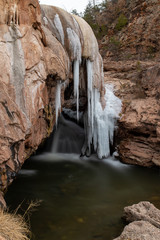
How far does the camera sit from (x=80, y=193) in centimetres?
597

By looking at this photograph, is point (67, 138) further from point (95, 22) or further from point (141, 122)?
point (95, 22)

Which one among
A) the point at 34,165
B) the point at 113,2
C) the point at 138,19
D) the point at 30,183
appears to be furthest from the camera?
the point at 113,2

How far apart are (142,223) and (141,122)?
521 cm

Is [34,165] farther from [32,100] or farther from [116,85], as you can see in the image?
[116,85]

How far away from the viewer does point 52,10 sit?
677 centimetres

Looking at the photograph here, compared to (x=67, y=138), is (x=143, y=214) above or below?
below

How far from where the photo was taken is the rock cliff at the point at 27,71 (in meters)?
4.11

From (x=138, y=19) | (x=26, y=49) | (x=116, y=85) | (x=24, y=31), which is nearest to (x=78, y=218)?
(x=26, y=49)

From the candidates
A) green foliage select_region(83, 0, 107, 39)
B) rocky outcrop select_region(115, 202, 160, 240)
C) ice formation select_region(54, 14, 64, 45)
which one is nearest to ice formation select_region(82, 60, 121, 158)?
ice formation select_region(54, 14, 64, 45)

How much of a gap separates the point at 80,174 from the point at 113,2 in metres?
22.0

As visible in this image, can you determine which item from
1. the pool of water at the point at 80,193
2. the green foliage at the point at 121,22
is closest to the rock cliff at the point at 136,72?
the green foliage at the point at 121,22

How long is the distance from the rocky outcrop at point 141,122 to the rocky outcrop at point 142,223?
4.08 meters

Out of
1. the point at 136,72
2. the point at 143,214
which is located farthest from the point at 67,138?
the point at 143,214

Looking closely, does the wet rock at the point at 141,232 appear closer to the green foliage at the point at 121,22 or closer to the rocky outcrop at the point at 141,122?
the rocky outcrop at the point at 141,122
